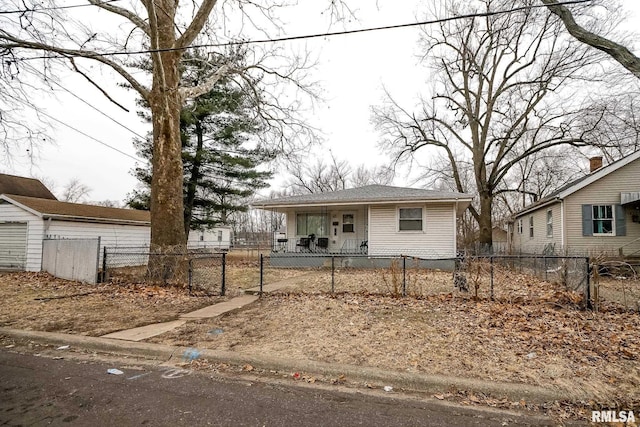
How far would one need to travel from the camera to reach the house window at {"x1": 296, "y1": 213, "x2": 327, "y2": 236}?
17.1 m

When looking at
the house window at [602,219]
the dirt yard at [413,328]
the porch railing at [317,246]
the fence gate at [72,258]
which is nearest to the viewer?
the dirt yard at [413,328]

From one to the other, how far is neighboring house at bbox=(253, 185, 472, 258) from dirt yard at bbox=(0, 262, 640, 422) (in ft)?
18.7

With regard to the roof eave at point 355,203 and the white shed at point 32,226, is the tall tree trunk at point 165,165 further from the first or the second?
the white shed at point 32,226

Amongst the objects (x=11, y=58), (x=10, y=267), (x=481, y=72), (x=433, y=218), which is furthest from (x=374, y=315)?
(x=481, y=72)

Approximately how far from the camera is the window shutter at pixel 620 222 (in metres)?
14.1

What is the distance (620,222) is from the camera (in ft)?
46.4

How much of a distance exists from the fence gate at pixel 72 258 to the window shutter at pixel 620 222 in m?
19.2

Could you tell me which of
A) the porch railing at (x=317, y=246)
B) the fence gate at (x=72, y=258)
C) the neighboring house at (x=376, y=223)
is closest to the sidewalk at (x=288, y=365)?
the fence gate at (x=72, y=258)

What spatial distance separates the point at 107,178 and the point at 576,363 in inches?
2145

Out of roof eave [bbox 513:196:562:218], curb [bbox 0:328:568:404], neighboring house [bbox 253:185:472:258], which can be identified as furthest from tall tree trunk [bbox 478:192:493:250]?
curb [bbox 0:328:568:404]

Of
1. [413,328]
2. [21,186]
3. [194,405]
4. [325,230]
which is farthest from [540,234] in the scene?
[21,186]

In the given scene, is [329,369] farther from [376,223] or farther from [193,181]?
[193,181]

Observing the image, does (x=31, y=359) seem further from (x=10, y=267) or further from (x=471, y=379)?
(x=10, y=267)

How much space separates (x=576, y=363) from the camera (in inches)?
157
